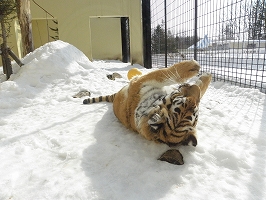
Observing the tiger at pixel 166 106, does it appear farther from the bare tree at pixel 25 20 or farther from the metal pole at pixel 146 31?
the metal pole at pixel 146 31

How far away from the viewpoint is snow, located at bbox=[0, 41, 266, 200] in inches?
46.4

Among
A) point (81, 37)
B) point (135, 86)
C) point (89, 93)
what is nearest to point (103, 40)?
point (81, 37)

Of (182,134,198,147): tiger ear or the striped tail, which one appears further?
the striped tail

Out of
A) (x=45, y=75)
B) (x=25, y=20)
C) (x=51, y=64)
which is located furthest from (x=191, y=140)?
(x=25, y=20)

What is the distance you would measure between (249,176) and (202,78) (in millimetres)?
952

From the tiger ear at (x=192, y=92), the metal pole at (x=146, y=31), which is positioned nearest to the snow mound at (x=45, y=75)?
the tiger ear at (x=192, y=92)

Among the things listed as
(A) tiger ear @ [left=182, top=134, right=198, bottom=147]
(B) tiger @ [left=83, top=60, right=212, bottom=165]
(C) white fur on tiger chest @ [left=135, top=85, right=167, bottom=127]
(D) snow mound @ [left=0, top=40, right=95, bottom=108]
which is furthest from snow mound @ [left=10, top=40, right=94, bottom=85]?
(A) tiger ear @ [left=182, top=134, right=198, bottom=147]

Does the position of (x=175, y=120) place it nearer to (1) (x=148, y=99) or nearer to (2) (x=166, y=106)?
(2) (x=166, y=106)

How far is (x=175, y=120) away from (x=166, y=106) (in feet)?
0.46

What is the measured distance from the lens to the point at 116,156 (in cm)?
153

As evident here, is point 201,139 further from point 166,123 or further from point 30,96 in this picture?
point 30,96

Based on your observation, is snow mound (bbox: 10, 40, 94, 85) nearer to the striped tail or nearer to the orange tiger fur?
the striped tail

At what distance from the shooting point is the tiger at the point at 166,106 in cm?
143

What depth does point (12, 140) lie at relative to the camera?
5.95ft
